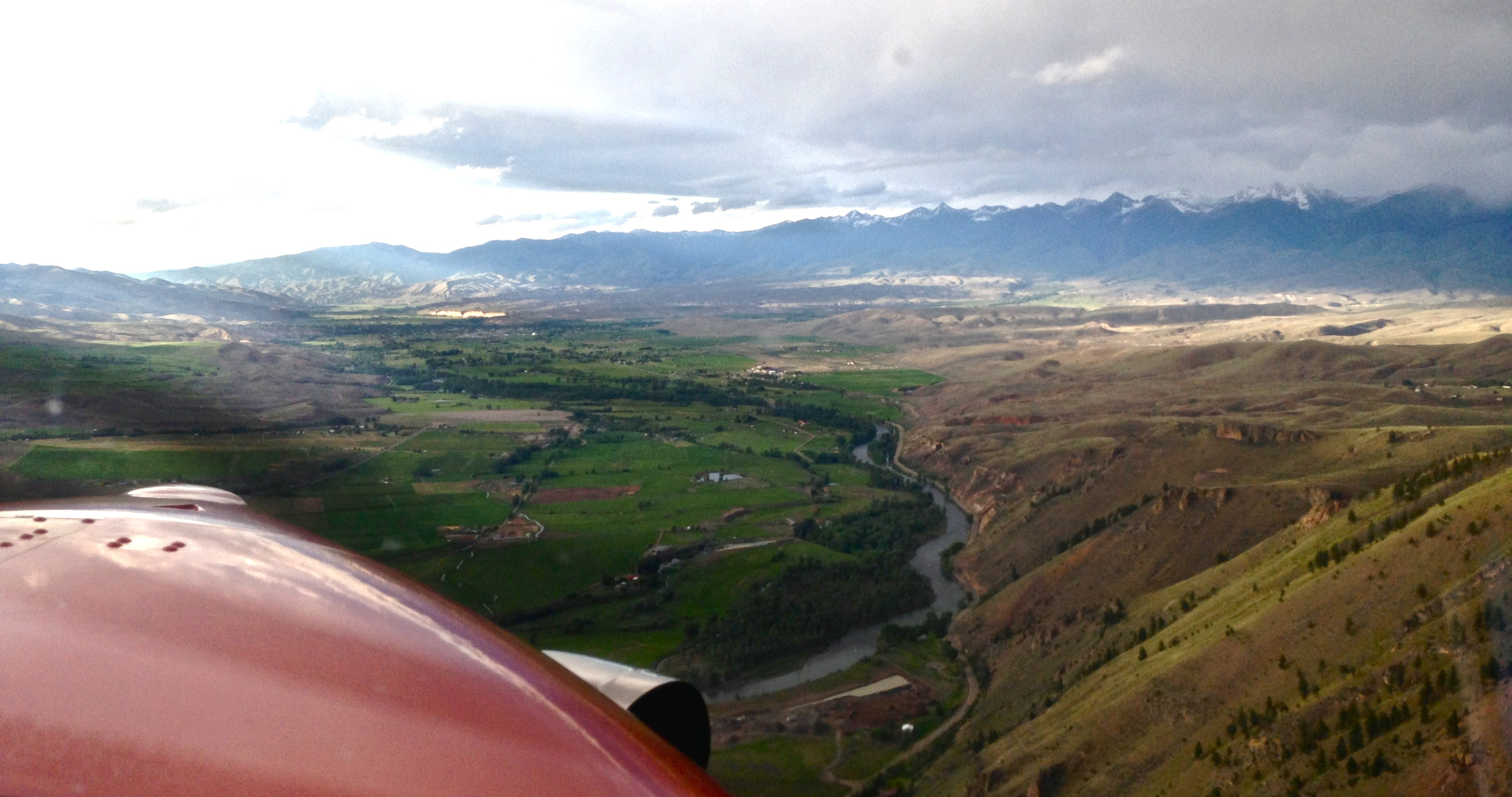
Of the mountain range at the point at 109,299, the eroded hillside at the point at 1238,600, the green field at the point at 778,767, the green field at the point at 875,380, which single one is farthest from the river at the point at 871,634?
the mountain range at the point at 109,299

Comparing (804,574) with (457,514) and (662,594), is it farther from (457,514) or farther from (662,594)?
(457,514)

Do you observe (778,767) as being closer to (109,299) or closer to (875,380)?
(875,380)

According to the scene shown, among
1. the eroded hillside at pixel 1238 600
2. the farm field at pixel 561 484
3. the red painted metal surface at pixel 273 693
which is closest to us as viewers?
the red painted metal surface at pixel 273 693

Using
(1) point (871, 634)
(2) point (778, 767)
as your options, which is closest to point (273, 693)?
(2) point (778, 767)

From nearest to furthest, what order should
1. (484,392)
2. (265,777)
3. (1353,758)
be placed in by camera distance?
(265,777) → (1353,758) → (484,392)

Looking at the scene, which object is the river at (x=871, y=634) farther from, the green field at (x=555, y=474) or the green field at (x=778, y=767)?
the green field at (x=555, y=474)

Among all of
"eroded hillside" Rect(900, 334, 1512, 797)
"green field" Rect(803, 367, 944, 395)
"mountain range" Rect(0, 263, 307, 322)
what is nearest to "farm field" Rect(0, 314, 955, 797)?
"eroded hillside" Rect(900, 334, 1512, 797)

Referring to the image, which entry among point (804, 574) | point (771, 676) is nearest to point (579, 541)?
point (804, 574)
